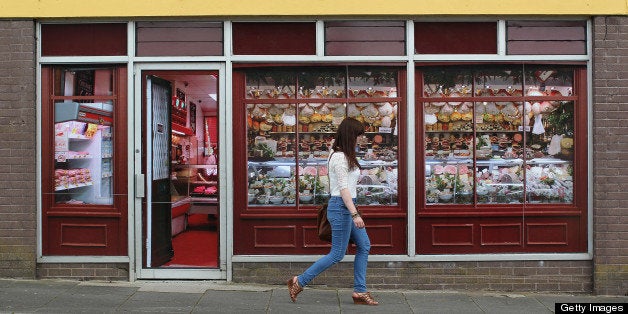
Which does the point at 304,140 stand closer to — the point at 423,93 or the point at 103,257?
the point at 423,93

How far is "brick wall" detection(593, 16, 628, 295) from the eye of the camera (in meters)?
7.70

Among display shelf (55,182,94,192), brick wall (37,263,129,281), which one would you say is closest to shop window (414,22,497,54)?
display shelf (55,182,94,192)

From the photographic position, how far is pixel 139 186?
7.84m

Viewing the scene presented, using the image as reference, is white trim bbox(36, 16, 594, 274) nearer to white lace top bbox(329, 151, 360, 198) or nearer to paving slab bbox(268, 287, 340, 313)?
paving slab bbox(268, 287, 340, 313)

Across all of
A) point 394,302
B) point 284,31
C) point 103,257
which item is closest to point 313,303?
point 394,302

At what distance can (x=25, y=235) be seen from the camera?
7793 mm

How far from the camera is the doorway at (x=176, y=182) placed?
7.90 m

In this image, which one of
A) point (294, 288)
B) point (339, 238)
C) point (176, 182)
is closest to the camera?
point (339, 238)

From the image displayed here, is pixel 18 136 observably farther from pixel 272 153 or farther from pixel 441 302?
pixel 441 302

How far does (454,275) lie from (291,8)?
364 cm

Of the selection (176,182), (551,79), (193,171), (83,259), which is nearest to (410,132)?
(551,79)

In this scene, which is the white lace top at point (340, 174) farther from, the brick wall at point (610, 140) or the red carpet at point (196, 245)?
the brick wall at point (610, 140)

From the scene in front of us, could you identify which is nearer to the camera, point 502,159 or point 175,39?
point 175,39

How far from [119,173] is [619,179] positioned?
5812 millimetres
